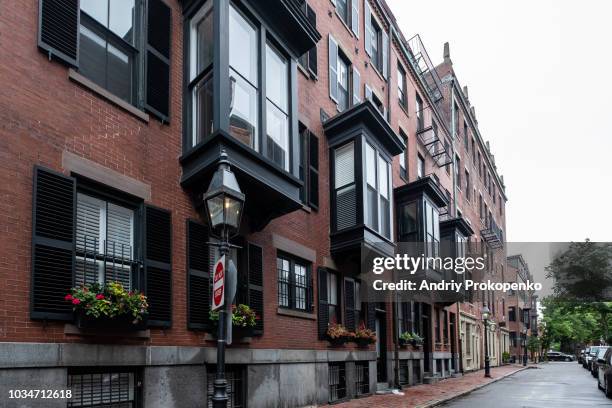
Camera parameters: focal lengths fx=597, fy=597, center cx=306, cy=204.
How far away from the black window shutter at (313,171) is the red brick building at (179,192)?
0.08 meters

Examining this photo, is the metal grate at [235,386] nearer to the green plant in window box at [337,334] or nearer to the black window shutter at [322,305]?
the black window shutter at [322,305]

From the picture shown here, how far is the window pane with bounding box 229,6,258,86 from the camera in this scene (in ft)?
36.7

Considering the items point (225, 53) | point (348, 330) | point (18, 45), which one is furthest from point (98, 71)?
point (348, 330)

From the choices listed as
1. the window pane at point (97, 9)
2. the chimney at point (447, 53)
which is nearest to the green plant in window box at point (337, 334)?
the window pane at point (97, 9)

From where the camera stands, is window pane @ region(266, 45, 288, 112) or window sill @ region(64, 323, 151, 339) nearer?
window sill @ region(64, 323, 151, 339)

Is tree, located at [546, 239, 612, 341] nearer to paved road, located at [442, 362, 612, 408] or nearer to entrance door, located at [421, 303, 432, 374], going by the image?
entrance door, located at [421, 303, 432, 374]

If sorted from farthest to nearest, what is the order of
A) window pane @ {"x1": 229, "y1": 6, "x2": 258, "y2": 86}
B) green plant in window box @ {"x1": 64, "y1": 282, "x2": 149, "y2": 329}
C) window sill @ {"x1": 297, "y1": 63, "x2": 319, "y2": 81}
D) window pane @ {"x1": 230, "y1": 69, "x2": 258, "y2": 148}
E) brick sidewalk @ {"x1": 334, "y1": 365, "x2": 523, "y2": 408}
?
window sill @ {"x1": 297, "y1": 63, "x2": 319, "y2": 81} → brick sidewalk @ {"x1": 334, "y1": 365, "x2": 523, "y2": 408} → window pane @ {"x1": 229, "y1": 6, "x2": 258, "y2": 86} → window pane @ {"x1": 230, "y1": 69, "x2": 258, "y2": 148} → green plant in window box @ {"x1": 64, "y1": 282, "x2": 149, "y2": 329}

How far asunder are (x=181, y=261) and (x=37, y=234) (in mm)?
3000

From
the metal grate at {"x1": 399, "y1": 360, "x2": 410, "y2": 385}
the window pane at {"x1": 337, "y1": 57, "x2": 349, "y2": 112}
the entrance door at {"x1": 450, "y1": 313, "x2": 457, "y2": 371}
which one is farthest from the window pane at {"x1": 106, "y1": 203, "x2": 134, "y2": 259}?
the entrance door at {"x1": 450, "y1": 313, "x2": 457, "y2": 371}

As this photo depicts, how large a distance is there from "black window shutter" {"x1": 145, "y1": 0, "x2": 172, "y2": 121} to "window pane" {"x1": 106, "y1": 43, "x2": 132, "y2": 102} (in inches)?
12.5

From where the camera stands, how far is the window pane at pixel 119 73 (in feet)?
31.3

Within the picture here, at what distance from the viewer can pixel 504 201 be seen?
61.0 meters

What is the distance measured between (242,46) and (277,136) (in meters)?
2.06

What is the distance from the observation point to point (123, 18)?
9898 millimetres
